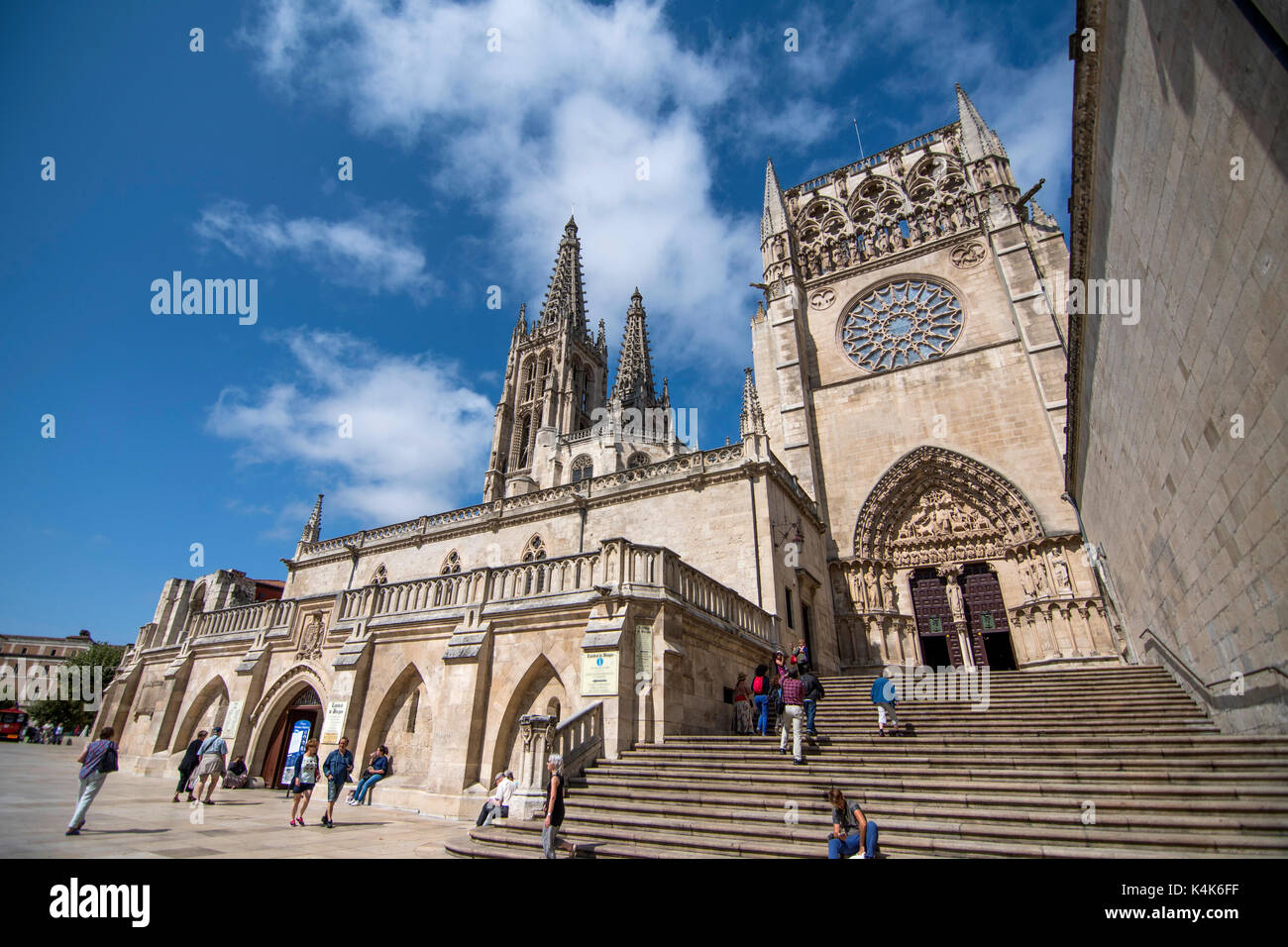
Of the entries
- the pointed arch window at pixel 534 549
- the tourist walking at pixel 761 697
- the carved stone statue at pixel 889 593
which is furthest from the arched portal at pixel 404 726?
the carved stone statue at pixel 889 593

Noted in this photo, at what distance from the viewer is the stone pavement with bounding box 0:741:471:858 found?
5.39 meters

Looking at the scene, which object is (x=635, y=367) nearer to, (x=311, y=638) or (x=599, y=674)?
(x=311, y=638)

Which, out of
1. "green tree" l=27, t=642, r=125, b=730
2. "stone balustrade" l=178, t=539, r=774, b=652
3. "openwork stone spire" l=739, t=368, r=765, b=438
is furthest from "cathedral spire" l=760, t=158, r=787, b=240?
"green tree" l=27, t=642, r=125, b=730

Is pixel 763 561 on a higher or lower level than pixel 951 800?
higher

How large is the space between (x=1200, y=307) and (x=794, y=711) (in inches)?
253

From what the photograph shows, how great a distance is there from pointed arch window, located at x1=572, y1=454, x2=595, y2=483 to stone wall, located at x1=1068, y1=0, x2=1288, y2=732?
3520 centimetres

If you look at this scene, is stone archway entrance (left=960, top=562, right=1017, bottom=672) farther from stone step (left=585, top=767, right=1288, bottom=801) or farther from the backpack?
the backpack

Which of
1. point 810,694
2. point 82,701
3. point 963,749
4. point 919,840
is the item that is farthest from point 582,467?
point 82,701

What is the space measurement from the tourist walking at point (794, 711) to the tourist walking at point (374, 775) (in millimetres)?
7476

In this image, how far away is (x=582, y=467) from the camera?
43375 mm

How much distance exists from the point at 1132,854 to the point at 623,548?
23.1ft

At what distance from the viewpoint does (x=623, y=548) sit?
974cm
